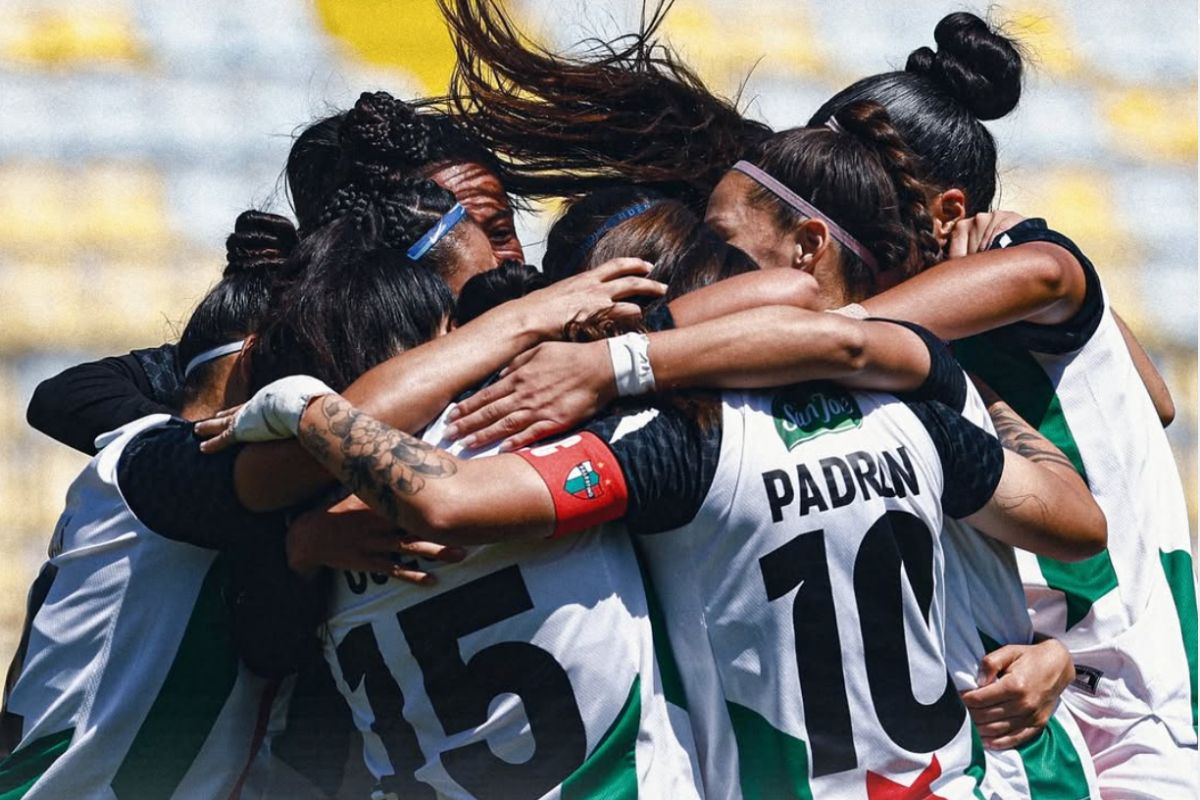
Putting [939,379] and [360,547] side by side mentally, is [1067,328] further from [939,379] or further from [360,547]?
[360,547]

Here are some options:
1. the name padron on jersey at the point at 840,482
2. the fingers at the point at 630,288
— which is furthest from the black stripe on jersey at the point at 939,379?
the fingers at the point at 630,288

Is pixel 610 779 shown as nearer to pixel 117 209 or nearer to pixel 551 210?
pixel 551 210

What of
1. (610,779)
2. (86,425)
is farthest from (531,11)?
(610,779)

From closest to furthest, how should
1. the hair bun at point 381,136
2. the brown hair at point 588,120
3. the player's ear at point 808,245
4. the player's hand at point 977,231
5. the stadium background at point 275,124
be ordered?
the player's ear at point 808,245 → the player's hand at point 977,231 → the hair bun at point 381,136 → the brown hair at point 588,120 → the stadium background at point 275,124

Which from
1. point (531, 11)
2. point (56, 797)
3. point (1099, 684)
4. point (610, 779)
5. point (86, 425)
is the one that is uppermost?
point (531, 11)

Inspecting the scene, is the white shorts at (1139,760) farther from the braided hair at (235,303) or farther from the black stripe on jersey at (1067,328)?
the braided hair at (235,303)

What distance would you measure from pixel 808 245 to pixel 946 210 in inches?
10.4

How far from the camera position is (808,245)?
1896 mm

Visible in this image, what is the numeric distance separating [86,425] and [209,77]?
59.4 inches

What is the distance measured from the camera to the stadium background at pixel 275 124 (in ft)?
10.3

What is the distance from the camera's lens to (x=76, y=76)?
11.0ft

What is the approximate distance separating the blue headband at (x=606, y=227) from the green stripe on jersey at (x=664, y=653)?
15.5 inches

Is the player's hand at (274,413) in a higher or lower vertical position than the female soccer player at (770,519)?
higher

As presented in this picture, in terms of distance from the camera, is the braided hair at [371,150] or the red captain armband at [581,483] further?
the braided hair at [371,150]
